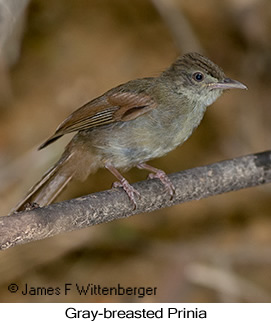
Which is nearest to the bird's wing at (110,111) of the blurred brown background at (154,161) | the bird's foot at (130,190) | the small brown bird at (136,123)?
the small brown bird at (136,123)

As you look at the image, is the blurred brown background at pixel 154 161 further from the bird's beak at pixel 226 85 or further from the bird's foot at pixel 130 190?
the bird's foot at pixel 130 190

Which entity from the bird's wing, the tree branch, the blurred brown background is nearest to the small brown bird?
the bird's wing

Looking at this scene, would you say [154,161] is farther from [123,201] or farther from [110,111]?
[123,201]

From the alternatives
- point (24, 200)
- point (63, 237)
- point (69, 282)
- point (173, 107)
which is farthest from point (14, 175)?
point (173, 107)

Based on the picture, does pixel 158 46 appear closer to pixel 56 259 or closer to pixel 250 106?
pixel 250 106

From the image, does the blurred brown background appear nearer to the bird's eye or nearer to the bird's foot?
the bird's eye
